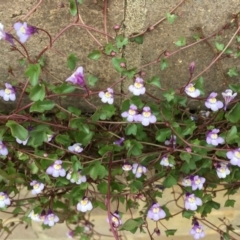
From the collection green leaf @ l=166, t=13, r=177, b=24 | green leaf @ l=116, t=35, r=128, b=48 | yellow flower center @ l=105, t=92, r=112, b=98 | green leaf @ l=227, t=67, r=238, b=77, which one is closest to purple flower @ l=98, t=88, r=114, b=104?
yellow flower center @ l=105, t=92, r=112, b=98

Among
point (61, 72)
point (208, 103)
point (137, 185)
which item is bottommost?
point (137, 185)

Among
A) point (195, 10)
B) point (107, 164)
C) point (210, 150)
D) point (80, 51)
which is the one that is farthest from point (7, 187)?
point (195, 10)

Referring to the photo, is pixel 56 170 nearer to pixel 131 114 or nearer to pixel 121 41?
pixel 131 114

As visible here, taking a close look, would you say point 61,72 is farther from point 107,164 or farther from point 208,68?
point 208,68

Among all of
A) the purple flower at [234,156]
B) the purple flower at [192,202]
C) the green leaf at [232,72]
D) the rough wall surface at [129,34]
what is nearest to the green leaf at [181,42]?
the rough wall surface at [129,34]

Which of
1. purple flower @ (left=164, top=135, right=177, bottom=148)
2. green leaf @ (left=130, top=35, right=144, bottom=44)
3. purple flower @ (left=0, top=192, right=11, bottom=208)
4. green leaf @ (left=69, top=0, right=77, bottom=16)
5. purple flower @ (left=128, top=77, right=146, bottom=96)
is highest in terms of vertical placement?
green leaf @ (left=69, top=0, right=77, bottom=16)

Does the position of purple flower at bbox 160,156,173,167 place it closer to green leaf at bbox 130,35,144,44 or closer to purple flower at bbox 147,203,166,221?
purple flower at bbox 147,203,166,221
